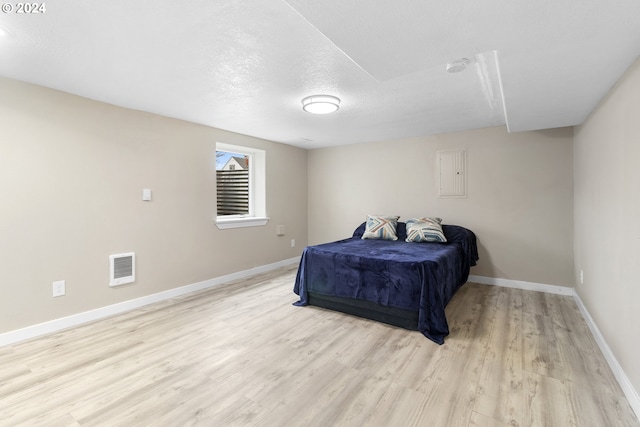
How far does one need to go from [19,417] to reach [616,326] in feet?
11.8

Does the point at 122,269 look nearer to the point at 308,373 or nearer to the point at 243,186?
the point at 243,186

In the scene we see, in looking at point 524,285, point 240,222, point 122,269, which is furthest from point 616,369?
point 122,269

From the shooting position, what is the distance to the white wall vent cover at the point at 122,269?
9.91ft

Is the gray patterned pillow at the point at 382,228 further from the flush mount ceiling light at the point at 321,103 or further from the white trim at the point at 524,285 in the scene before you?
the flush mount ceiling light at the point at 321,103

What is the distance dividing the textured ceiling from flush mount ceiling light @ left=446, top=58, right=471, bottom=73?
0.24ft

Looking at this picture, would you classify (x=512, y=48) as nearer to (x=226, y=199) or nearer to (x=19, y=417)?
(x=19, y=417)

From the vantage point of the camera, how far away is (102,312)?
2938mm

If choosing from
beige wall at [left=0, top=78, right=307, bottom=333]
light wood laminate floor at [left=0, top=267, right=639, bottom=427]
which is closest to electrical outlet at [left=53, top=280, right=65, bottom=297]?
beige wall at [left=0, top=78, right=307, bottom=333]

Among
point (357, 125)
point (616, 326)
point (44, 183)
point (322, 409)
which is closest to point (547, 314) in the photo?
point (616, 326)

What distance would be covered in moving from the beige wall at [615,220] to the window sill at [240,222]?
12.9 feet

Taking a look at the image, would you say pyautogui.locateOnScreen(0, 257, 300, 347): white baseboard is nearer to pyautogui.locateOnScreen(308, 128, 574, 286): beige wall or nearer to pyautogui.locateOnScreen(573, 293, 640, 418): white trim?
pyautogui.locateOnScreen(308, 128, 574, 286): beige wall

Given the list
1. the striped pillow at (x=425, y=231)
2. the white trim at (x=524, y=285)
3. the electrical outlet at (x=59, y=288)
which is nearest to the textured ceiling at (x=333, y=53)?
the striped pillow at (x=425, y=231)

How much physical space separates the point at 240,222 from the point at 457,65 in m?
3.34

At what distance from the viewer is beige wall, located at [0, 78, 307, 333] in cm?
245
